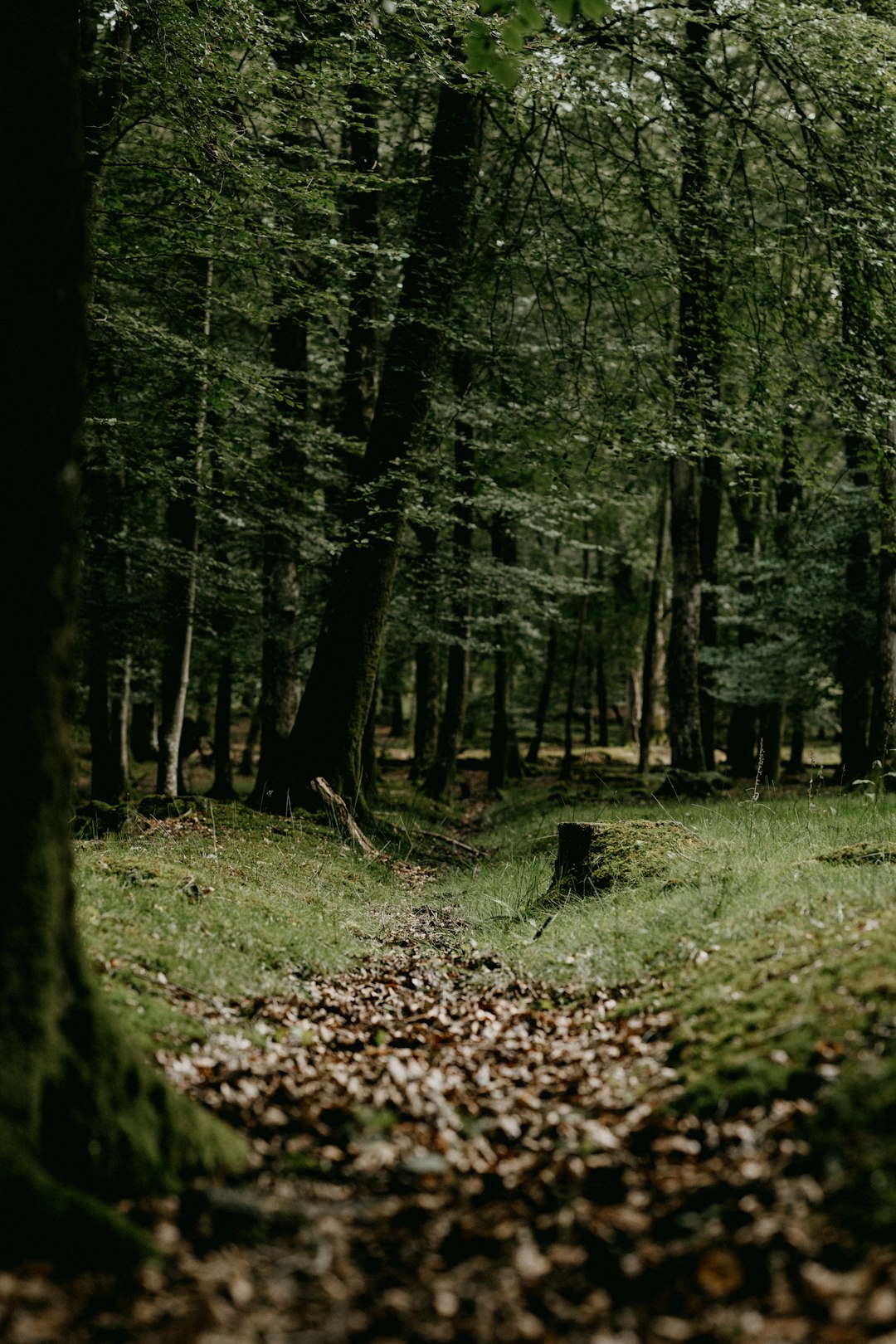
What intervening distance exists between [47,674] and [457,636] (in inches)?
546

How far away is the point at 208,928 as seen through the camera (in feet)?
18.9

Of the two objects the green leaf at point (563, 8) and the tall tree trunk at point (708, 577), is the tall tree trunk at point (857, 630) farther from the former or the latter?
the green leaf at point (563, 8)

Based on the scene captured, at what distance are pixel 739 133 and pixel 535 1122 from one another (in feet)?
39.0

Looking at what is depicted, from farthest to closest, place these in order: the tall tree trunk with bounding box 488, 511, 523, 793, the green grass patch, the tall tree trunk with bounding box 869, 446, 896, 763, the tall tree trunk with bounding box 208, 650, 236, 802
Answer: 1. the tall tree trunk with bounding box 488, 511, 523, 793
2. the tall tree trunk with bounding box 208, 650, 236, 802
3. the tall tree trunk with bounding box 869, 446, 896, 763
4. the green grass patch

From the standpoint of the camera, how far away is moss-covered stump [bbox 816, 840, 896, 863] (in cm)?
615

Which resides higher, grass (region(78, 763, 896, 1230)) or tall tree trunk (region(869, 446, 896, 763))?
tall tree trunk (region(869, 446, 896, 763))

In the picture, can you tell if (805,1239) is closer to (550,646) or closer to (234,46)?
(234,46)

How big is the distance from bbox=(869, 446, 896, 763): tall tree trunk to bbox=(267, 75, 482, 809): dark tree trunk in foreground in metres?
6.20

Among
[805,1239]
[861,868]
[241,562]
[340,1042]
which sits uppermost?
[241,562]

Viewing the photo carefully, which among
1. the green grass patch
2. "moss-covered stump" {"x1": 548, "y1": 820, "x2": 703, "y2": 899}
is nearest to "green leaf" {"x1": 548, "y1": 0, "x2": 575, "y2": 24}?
the green grass patch

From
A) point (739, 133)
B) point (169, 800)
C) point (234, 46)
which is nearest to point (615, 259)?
point (739, 133)

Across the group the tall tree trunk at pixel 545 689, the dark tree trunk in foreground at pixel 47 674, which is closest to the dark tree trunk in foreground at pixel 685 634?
the tall tree trunk at pixel 545 689

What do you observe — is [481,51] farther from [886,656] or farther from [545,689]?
[545,689]

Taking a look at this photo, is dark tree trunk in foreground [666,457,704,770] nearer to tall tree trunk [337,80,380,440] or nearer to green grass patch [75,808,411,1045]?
tall tree trunk [337,80,380,440]
